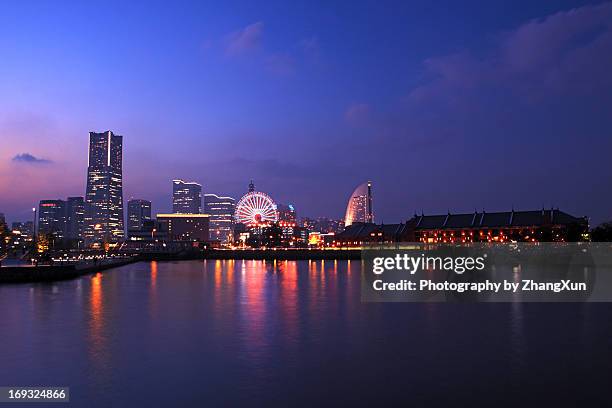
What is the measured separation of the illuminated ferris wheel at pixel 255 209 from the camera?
580 ft

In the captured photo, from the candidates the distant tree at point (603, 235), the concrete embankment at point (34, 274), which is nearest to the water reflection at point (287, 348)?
the concrete embankment at point (34, 274)

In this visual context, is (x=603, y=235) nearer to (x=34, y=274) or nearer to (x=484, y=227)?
(x=484, y=227)

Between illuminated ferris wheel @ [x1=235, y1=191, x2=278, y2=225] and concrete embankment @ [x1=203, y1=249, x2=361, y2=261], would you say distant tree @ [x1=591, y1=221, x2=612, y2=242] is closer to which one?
concrete embankment @ [x1=203, y1=249, x2=361, y2=261]

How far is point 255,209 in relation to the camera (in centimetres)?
17850

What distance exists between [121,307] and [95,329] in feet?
33.1

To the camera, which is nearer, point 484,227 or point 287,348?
point 287,348

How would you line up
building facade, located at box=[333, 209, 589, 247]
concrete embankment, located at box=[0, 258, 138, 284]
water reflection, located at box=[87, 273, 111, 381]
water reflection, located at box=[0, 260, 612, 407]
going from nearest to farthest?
water reflection, located at box=[0, 260, 612, 407] → water reflection, located at box=[87, 273, 111, 381] → concrete embankment, located at box=[0, 258, 138, 284] → building facade, located at box=[333, 209, 589, 247]

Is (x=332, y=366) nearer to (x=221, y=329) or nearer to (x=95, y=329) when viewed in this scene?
(x=221, y=329)

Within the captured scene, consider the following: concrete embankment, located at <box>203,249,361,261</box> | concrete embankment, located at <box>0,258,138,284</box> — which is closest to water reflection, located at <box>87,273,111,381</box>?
concrete embankment, located at <box>0,258,138,284</box>

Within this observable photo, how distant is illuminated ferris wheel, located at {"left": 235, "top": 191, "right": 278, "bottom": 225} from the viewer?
177 m

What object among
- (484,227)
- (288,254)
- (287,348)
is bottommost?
(288,254)

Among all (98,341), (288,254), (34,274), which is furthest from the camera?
(288,254)

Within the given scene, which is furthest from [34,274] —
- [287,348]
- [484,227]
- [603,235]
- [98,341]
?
[484,227]

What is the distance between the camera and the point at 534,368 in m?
19.9
